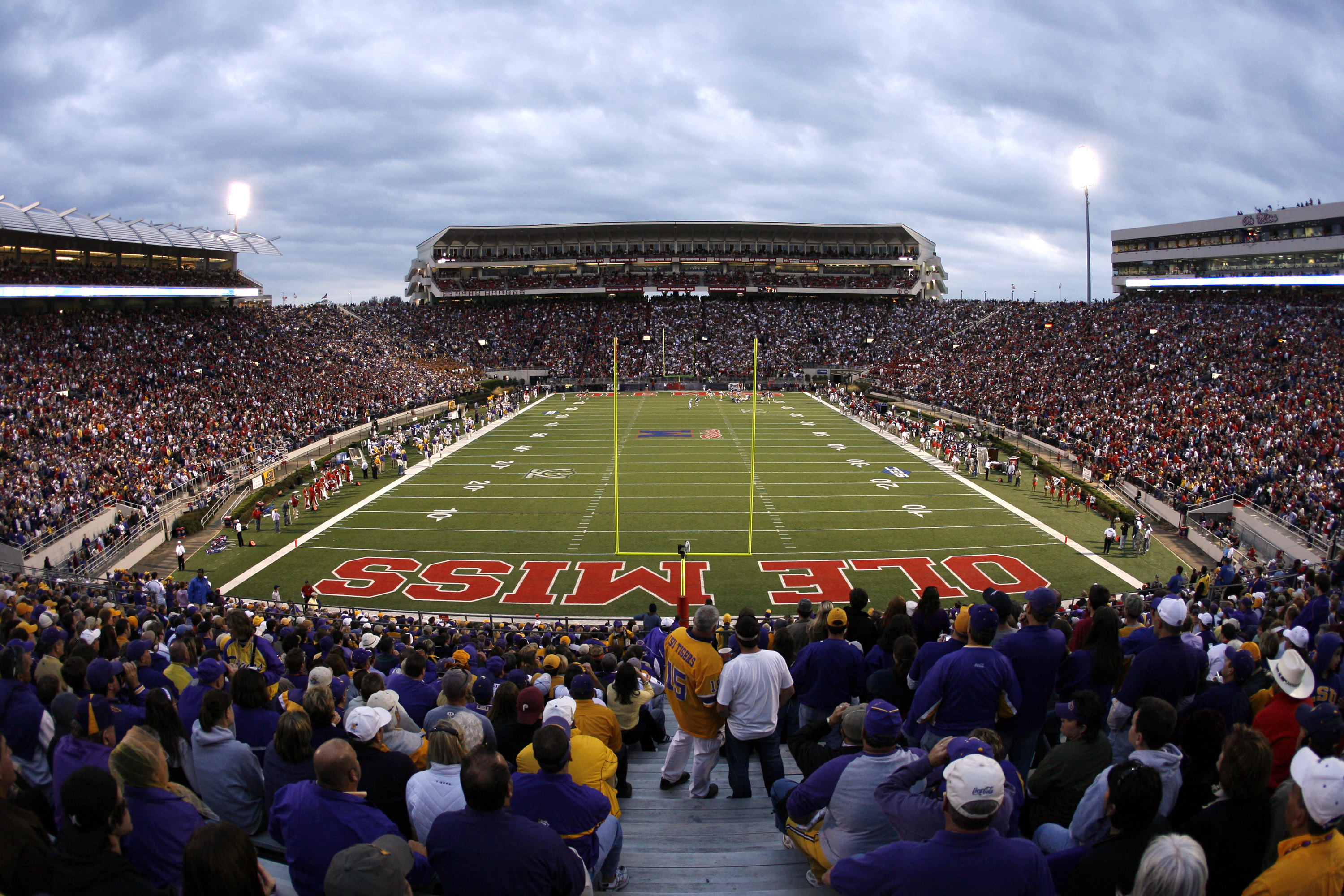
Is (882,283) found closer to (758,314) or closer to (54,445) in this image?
(758,314)

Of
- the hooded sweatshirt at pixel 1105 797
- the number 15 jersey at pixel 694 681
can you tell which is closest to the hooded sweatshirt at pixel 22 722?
the number 15 jersey at pixel 694 681

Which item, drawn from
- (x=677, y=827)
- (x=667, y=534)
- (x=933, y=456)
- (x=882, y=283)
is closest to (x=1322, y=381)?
(x=933, y=456)

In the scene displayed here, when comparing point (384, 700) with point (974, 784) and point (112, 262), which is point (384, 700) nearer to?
point (974, 784)

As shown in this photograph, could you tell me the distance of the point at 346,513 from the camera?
25.4m

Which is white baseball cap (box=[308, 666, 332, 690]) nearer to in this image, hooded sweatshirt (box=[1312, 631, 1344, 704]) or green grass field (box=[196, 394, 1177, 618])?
hooded sweatshirt (box=[1312, 631, 1344, 704])

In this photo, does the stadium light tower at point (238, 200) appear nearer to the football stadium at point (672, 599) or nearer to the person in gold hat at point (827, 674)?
the football stadium at point (672, 599)

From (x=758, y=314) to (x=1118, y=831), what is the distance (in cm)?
7952

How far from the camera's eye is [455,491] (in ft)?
92.0

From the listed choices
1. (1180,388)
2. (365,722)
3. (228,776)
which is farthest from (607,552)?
(1180,388)

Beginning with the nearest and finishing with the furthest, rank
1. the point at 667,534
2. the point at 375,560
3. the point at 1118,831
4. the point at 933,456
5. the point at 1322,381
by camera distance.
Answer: the point at 1118,831
the point at 375,560
the point at 667,534
the point at 1322,381
the point at 933,456

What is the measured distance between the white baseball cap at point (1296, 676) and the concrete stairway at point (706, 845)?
280 centimetres

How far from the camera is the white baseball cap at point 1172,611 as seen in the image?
4.87m

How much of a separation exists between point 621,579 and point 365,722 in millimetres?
15370

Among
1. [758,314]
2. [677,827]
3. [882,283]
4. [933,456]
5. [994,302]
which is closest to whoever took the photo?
[677,827]
